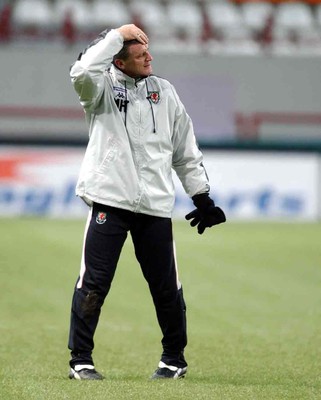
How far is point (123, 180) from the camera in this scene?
6.19 m

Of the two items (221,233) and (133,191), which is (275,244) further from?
(133,191)

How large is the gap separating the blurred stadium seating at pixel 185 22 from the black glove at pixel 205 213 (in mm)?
20787

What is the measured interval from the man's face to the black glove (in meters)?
0.83

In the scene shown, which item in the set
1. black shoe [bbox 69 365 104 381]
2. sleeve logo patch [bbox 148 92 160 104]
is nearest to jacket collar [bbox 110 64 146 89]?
sleeve logo patch [bbox 148 92 160 104]

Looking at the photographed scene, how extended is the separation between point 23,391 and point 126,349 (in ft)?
7.79

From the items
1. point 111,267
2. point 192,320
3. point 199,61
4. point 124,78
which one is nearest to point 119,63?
point 124,78

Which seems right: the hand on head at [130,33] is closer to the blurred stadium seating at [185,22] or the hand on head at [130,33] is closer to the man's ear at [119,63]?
the man's ear at [119,63]

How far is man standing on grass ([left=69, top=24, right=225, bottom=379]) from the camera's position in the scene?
20.3 feet

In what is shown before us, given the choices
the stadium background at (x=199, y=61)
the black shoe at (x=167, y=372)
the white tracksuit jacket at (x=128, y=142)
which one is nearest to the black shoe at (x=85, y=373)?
the black shoe at (x=167, y=372)

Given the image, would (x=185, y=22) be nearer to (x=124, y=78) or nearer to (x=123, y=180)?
(x=124, y=78)

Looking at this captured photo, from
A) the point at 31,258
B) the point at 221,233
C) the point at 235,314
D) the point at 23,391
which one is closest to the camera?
the point at 23,391

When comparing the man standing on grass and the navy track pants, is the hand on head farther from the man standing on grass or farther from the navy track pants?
the navy track pants

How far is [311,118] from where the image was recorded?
26.9 m

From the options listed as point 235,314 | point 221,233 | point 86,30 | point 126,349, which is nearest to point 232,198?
point 221,233
